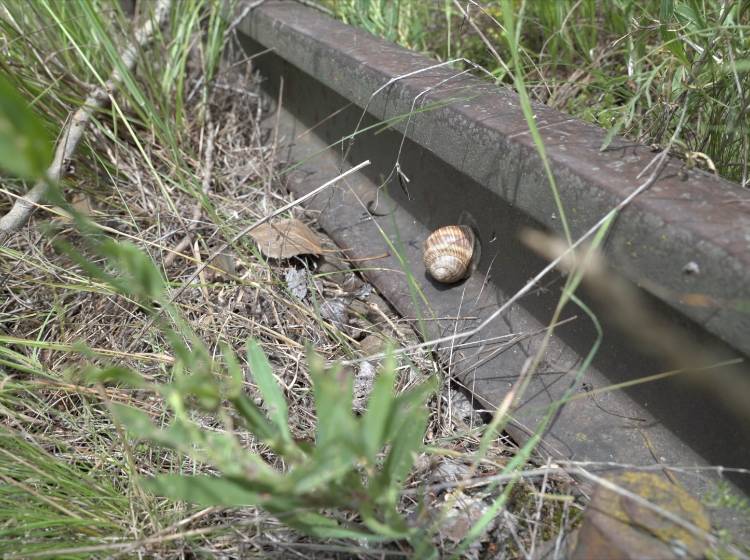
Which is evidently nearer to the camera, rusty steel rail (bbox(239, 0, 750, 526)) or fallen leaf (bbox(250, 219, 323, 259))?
rusty steel rail (bbox(239, 0, 750, 526))

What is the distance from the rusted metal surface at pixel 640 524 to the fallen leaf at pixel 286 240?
4.54ft

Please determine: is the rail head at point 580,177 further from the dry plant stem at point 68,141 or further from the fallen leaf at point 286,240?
the dry plant stem at point 68,141

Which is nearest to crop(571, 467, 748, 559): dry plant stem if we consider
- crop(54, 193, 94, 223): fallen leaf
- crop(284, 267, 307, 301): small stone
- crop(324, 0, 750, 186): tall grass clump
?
crop(324, 0, 750, 186): tall grass clump

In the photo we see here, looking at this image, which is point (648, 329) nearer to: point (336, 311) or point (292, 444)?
point (292, 444)

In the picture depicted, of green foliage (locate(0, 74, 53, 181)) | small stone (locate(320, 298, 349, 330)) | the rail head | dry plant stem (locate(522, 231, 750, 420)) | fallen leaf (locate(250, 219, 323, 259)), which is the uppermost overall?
green foliage (locate(0, 74, 53, 181))

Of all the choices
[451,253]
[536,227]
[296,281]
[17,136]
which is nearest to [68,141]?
[296,281]

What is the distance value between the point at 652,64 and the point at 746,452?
138cm

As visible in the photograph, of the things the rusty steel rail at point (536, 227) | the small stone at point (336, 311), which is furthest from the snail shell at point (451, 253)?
the small stone at point (336, 311)

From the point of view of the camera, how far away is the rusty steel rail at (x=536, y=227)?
51.1 inches

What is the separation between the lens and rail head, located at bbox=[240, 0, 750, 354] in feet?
3.99

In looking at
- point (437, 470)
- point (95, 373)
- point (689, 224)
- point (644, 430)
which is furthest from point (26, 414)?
point (689, 224)

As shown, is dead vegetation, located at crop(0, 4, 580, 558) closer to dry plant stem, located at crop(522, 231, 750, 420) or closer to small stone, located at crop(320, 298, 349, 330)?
small stone, located at crop(320, 298, 349, 330)

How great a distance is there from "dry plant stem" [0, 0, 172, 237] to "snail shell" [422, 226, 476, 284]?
1.18 meters

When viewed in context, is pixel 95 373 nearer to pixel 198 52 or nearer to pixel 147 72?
pixel 147 72
